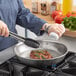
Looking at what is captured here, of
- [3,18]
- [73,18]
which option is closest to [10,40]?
[3,18]

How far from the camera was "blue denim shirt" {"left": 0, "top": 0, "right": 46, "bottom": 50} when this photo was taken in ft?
4.65

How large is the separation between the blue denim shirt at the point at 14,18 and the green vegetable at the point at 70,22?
0.24 m

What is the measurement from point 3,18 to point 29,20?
193 mm

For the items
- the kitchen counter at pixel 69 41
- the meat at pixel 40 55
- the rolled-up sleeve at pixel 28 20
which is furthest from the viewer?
the rolled-up sleeve at pixel 28 20

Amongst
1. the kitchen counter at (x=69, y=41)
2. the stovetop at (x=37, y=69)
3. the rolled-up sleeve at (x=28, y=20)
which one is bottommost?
the kitchen counter at (x=69, y=41)

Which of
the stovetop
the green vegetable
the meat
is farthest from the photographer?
the green vegetable

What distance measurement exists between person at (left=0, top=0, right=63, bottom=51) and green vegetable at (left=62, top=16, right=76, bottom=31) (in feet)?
0.77

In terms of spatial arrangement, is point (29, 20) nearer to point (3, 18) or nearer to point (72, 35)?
point (3, 18)

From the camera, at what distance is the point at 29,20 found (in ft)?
5.03

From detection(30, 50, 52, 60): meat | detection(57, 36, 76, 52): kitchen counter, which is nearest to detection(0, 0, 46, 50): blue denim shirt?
detection(57, 36, 76, 52): kitchen counter

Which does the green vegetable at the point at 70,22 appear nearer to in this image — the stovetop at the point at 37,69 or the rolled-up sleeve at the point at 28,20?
the rolled-up sleeve at the point at 28,20

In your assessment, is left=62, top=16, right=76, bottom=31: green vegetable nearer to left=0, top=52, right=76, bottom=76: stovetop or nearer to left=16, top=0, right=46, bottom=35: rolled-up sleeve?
left=16, top=0, right=46, bottom=35: rolled-up sleeve

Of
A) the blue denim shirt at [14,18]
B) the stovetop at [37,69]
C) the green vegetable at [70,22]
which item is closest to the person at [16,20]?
the blue denim shirt at [14,18]

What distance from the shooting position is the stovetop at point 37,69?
92 centimetres
